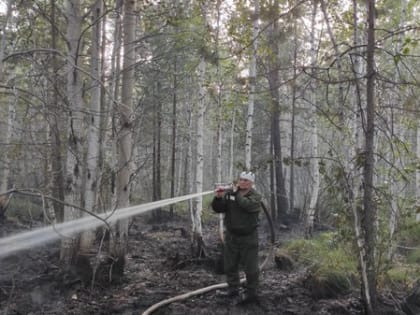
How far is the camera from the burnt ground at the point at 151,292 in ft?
19.1

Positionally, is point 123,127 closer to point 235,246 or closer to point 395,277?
point 235,246

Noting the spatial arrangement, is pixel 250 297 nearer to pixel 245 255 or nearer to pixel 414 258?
pixel 245 255

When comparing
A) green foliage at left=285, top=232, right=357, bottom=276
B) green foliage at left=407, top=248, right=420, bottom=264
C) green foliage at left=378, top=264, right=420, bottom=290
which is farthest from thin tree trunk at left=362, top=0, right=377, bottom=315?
green foliage at left=407, top=248, right=420, bottom=264

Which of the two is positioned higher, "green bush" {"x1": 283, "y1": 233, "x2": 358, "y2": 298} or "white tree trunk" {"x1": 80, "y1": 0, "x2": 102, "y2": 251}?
"white tree trunk" {"x1": 80, "y1": 0, "x2": 102, "y2": 251}

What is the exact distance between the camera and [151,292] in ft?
21.9

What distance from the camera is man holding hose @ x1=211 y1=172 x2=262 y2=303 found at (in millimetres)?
5902

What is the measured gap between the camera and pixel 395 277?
6.83 metres

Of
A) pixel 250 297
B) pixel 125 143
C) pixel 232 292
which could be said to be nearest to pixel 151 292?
pixel 232 292

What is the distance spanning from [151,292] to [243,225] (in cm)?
210

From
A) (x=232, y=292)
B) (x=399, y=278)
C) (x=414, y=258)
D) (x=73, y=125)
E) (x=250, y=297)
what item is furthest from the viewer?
(x=414, y=258)

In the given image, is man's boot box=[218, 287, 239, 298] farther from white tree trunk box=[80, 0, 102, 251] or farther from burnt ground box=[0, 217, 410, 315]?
white tree trunk box=[80, 0, 102, 251]

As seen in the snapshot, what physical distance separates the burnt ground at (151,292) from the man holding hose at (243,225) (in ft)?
1.78

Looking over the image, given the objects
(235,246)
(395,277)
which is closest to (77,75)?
(235,246)

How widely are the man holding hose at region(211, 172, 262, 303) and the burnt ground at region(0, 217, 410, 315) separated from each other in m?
0.54
